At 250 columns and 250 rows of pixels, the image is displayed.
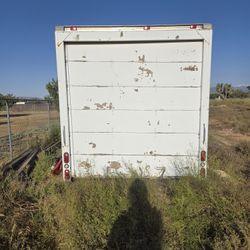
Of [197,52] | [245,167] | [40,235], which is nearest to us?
[40,235]

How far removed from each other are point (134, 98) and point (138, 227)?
1.92 m

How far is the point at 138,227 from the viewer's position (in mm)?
3348

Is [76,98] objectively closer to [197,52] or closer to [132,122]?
[132,122]

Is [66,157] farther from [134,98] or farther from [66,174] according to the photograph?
[134,98]

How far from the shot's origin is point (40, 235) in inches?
124

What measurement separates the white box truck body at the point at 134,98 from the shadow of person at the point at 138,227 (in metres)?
0.72

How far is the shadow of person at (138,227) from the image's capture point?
3080 millimetres

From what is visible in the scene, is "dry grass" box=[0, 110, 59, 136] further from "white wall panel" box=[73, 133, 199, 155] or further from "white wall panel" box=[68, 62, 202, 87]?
"white wall panel" box=[68, 62, 202, 87]

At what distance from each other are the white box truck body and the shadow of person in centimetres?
72

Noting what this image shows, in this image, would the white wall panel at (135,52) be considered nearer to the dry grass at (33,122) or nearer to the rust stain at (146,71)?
the rust stain at (146,71)

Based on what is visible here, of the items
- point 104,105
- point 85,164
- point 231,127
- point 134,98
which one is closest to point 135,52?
point 134,98

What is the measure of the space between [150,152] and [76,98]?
1.50 metres

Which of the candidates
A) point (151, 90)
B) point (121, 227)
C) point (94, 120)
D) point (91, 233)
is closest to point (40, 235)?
point (91, 233)

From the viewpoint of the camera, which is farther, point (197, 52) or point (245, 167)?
point (245, 167)
